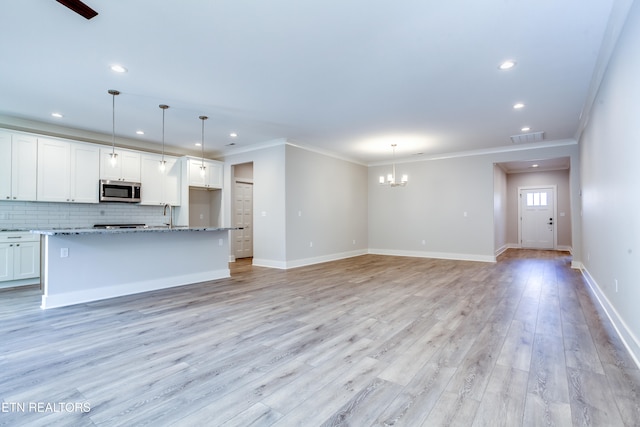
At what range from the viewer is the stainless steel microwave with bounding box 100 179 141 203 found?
5906 mm

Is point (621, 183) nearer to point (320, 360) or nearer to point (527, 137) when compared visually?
point (320, 360)

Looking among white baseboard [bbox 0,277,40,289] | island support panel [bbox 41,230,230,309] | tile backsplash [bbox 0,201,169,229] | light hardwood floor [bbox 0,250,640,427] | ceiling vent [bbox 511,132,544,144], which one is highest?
ceiling vent [bbox 511,132,544,144]

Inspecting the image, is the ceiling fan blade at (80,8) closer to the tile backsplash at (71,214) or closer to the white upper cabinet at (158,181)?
the white upper cabinet at (158,181)

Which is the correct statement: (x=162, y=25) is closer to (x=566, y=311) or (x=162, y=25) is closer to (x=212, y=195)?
(x=566, y=311)

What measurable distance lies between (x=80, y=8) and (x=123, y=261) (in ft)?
10.4

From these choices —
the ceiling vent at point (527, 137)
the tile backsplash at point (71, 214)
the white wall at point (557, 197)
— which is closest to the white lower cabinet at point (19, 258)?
the tile backsplash at point (71, 214)

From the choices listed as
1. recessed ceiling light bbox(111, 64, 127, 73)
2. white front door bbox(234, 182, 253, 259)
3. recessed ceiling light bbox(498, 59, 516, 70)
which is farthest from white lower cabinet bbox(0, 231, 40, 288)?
recessed ceiling light bbox(498, 59, 516, 70)

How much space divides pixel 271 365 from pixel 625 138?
132 inches

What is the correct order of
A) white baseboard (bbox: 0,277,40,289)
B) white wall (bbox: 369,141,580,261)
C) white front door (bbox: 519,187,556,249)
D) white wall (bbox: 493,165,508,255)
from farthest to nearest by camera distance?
white front door (bbox: 519,187,556,249) < white wall (bbox: 493,165,508,255) < white wall (bbox: 369,141,580,261) < white baseboard (bbox: 0,277,40,289)

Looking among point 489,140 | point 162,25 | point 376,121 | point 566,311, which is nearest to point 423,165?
point 489,140

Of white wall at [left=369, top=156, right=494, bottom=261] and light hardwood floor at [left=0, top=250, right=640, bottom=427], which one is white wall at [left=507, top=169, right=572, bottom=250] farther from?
light hardwood floor at [left=0, top=250, right=640, bottom=427]

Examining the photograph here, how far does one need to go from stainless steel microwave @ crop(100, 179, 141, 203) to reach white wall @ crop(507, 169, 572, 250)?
10.8 m

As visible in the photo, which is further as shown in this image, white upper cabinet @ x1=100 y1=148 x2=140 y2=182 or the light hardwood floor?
white upper cabinet @ x1=100 y1=148 x2=140 y2=182

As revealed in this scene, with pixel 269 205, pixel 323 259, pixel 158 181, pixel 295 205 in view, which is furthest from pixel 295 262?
pixel 158 181
